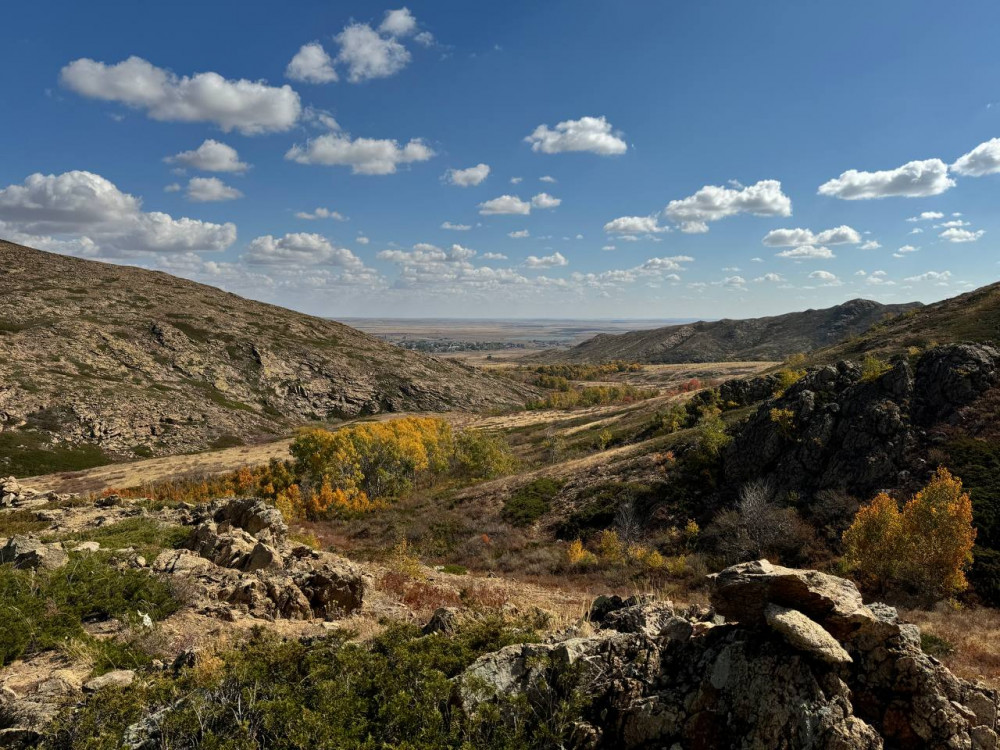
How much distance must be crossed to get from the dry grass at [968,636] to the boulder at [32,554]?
29529mm

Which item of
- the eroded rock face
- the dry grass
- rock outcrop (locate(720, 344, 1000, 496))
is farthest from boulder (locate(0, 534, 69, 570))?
rock outcrop (locate(720, 344, 1000, 496))

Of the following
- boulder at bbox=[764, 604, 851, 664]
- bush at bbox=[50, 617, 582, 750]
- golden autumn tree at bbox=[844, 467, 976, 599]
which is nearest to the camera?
boulder at bbox=[764, 604, 851, 664]

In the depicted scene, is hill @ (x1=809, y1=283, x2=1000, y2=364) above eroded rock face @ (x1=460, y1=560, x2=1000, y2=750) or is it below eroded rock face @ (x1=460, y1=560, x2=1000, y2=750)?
above

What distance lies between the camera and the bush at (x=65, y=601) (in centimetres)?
1291

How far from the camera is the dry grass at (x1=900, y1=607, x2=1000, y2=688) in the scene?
13812 millimetres

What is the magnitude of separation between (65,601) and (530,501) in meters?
38.5

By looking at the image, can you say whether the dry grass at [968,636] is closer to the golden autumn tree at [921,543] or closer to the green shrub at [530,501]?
the golden autumn tree at [921,543]

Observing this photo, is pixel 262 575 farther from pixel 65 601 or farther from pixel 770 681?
pixel 770 681

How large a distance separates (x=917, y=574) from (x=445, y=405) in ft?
476

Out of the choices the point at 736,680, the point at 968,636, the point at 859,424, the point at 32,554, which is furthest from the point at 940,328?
the point at 32,554

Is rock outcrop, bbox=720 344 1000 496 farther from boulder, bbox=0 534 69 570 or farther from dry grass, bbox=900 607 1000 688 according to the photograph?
boulder, bbox=0 534 69 570

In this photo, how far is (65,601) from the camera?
14742 millimetres

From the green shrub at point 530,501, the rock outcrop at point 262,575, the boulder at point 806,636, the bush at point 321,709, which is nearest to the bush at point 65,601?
the rock outcrop at point 262,575

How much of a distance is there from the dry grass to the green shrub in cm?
2883
